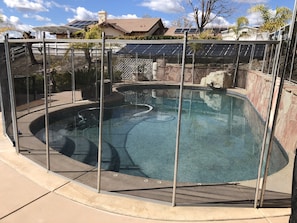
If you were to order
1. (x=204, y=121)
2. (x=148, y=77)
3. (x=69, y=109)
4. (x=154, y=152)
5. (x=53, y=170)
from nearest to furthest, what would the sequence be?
1. (x=53, y=170)
2. (x=154, y=152)
3. (x=69, y=109)
4. (x=204, y=121)
5. (x=148, y=77)

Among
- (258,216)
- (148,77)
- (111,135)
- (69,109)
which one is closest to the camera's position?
(258,216)

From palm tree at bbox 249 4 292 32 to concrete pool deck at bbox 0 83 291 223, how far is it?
1723 cm

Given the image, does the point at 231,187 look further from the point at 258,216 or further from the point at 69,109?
the point at 69,109

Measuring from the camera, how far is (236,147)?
6.68 m

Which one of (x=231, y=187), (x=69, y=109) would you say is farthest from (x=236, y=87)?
(x=231, y=187)

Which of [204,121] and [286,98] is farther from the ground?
[286,98]

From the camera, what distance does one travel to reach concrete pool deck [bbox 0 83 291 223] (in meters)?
2.81

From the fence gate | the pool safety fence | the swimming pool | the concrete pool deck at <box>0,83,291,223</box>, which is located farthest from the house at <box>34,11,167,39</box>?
the concrete pool deck at <box>0,83,291,223</box>

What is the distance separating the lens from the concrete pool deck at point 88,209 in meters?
2.81

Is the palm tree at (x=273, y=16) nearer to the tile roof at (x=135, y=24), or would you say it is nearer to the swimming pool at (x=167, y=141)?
the swimming pool at (x=167, y=141)

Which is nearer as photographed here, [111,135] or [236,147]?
[236,147]

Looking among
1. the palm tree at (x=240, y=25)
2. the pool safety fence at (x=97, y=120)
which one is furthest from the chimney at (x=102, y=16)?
the palm tree at (x=240, y=25)

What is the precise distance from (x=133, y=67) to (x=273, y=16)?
1038cm

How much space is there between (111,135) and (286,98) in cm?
483
